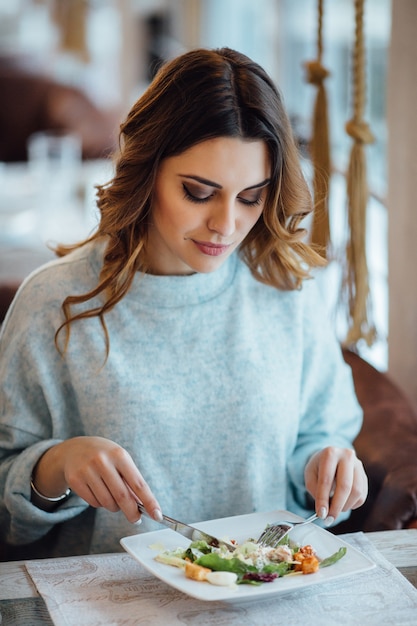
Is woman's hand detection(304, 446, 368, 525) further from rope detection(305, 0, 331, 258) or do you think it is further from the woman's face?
rope detection(305, 0, 331, 258)

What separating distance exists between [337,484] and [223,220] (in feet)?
1.23

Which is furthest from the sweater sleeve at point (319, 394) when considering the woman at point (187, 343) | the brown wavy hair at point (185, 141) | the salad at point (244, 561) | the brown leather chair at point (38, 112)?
the brown leather chair at point (38, 112)

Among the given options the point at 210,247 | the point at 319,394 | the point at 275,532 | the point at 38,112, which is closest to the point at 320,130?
the point at 319,394

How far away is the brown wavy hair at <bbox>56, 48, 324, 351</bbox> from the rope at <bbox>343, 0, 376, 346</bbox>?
380 mm

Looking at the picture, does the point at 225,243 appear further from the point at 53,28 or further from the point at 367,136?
the point at 53,28

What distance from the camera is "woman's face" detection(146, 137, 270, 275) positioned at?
3.91 ft

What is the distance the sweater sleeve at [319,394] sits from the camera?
1489mm

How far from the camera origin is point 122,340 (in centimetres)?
138

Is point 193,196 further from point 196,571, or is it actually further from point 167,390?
point 196,571

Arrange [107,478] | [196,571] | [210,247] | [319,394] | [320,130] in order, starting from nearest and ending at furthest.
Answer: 1. [196,571]
2. [107,478]
3. [210,247]
4. [319,394]
5. [320,130]

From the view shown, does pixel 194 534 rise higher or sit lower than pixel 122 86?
lower

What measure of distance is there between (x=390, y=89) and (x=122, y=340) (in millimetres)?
737

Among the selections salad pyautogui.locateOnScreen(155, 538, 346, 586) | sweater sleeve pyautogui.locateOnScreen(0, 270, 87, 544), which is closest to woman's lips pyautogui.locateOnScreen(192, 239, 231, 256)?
sweater sleeve pyautogui.locateOnScreen(0, 270, 87, 544)

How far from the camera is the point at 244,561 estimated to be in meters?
1.03
